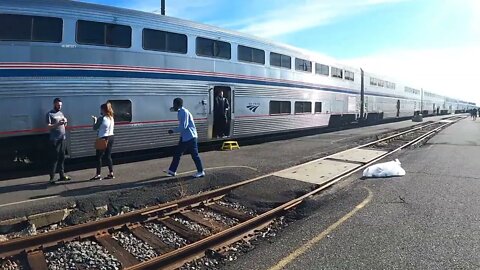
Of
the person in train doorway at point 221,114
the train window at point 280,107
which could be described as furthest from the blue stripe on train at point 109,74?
the train window at point 280,107

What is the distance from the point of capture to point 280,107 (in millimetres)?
16141

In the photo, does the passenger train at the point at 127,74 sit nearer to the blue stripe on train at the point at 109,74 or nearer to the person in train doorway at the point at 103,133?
the blue stripe on train at the point at 109,74

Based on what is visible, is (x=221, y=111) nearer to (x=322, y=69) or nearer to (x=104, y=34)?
(x=104, y=34)

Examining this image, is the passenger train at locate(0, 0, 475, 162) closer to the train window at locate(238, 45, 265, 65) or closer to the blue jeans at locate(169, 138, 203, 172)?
the train window at locate(238, 45, 265, 65)

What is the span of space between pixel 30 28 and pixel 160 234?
5835 millimetres

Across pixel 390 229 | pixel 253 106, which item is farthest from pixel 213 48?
pixel 390 229

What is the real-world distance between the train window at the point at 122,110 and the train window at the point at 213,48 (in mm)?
3195

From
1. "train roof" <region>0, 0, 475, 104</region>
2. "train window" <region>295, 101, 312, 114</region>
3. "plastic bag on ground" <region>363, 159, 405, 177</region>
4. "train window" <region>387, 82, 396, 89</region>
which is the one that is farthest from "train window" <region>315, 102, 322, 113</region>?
"train window" <region>387, 82, 396, 89</region>

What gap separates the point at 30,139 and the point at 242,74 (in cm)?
770

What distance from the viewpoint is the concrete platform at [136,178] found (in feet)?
21.2

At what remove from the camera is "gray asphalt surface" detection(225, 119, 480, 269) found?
4.41 m

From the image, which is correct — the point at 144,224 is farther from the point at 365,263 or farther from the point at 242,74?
the point at 242,74

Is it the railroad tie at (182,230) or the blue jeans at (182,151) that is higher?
the blue jeans at (182,151)

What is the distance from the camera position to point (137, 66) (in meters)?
10.0
